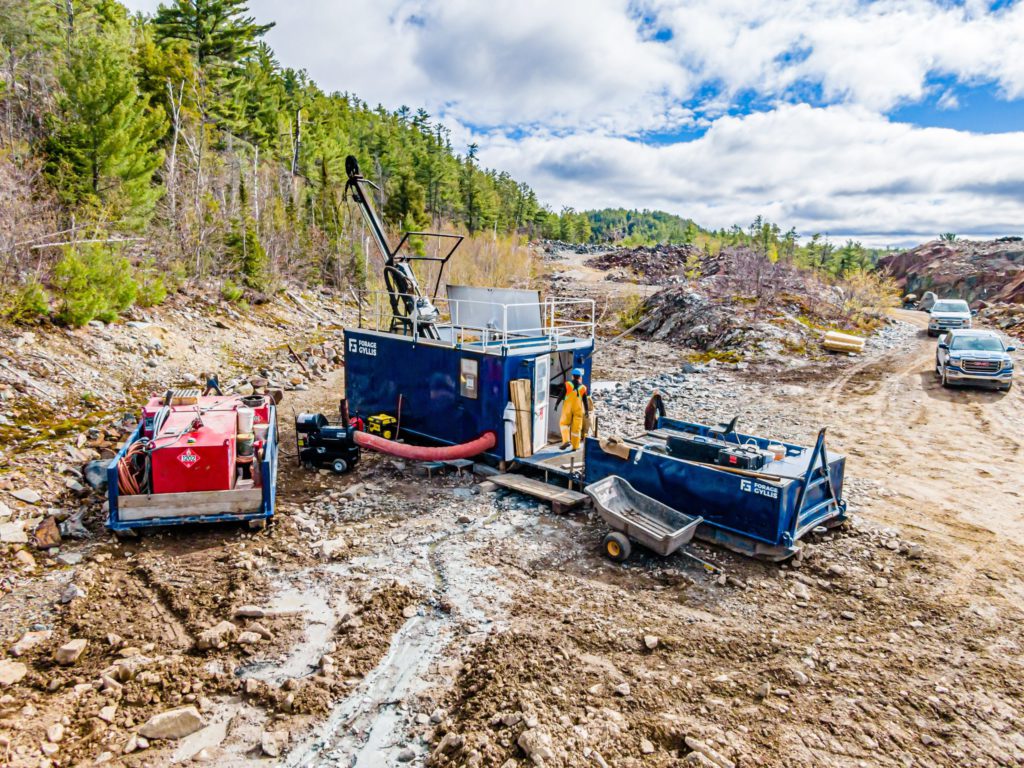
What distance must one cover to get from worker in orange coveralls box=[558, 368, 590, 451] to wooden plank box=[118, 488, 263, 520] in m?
5.37

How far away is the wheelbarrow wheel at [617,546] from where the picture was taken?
7.93 meters

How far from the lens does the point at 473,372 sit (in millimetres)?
10945

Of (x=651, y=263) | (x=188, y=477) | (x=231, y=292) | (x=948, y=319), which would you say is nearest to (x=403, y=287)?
(x=188, y=477)

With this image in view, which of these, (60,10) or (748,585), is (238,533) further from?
(60,10)

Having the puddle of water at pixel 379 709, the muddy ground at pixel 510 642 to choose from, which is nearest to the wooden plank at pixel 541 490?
the muddy ground at pixel 510 642

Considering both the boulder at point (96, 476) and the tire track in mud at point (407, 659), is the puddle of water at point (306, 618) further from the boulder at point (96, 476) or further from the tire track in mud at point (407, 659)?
the boulder at point (96, 476)

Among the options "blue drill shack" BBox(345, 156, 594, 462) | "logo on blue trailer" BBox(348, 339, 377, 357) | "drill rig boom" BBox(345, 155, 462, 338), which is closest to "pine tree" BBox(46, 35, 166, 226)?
"drill rig boom" BBox(345, 155, 462, 338)

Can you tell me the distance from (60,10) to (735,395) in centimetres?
Result: 3843

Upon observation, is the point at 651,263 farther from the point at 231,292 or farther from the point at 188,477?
the point at 188,477

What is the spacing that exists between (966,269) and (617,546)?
272 ft

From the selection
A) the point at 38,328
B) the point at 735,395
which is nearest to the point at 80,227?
the point at 38,328

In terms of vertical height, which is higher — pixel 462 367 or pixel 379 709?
pixel 462 367

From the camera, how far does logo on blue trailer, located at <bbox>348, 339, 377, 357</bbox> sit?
13.0 m

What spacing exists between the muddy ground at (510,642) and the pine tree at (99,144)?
15427 mm
